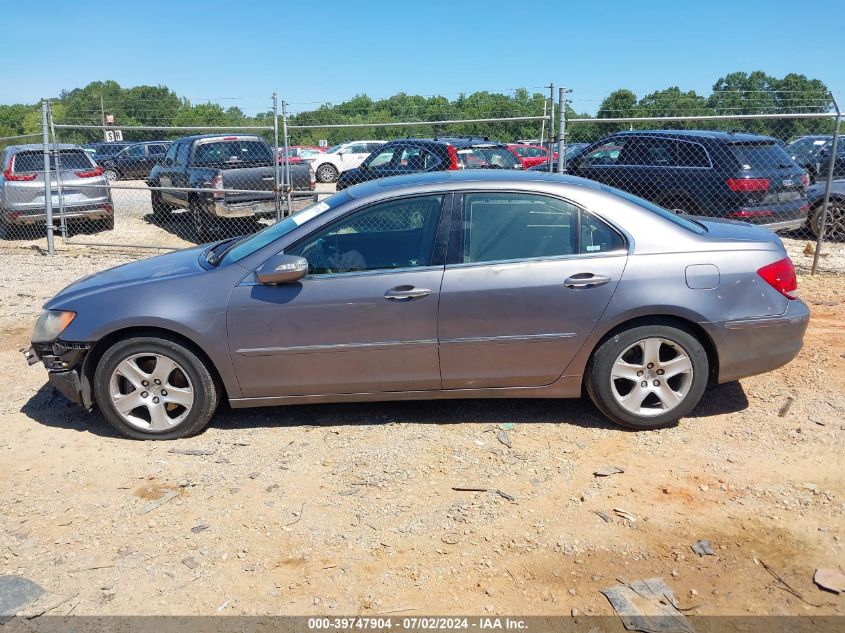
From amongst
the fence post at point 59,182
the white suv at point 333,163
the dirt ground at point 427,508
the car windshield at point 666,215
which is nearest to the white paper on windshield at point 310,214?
the dirt ground at point 427,508

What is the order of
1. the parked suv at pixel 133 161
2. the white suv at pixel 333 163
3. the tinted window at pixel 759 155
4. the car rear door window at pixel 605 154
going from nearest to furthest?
1. the tinted window at pixel 759 155
2. the car rear door window at pixel 605 154
3. the white suv at pixel 333 163
4. the parked suv at pixel 133 161

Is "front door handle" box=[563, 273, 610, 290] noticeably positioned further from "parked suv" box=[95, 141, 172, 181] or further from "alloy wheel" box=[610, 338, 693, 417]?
"parked suv" box=[95, 141, 172, 181]

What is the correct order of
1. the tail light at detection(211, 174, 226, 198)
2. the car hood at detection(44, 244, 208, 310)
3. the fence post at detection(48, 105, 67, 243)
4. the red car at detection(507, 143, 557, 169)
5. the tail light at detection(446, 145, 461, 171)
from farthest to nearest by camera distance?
the red car at detection(507, 143, 557, 169) < the tail light at detection(211, 174, 226, 198) < the tail light at detection(446, 145, 461, 171) < the fence post at detection(48, 105, 67, 243) < the car hood at detection(44, 244, 208, 310)

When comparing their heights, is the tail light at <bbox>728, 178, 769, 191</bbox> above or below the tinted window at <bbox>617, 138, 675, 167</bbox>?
below

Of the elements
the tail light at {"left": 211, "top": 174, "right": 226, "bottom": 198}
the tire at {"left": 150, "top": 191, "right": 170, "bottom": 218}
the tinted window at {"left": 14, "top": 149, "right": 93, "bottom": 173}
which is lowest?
the tire at {"left": 150, "top": 191, "right": 170, "bottom": 218}

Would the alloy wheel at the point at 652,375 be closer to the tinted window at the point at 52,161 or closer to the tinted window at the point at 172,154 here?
the tinted window at the point at 172,154

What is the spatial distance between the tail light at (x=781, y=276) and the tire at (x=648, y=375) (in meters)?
0.61

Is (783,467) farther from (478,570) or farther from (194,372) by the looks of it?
(194,372)

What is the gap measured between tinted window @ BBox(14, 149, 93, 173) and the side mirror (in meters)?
9.99

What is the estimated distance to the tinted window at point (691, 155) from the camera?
404 inches

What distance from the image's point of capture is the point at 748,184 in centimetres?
995

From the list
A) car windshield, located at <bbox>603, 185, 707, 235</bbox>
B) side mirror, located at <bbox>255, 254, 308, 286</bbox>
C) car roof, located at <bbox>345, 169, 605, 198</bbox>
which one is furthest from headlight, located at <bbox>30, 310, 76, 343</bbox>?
car windshield, located at <bbox>603, 185, 707, 235</bbox>

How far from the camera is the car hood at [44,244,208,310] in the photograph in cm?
479

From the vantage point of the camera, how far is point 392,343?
459 centimetres
